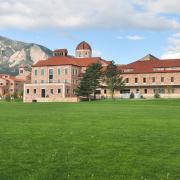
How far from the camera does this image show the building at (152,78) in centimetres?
11269

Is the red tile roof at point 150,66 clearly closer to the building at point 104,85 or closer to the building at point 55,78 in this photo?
the building at point 104,85

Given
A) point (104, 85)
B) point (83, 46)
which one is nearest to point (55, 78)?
point (104, 85)

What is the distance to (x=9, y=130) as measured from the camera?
2088 cm

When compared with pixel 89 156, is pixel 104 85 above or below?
above

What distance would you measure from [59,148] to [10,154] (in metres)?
1.96

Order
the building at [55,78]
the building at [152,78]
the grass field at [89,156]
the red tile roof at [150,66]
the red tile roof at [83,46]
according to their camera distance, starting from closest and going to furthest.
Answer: the grass field at [89,156]
the building at [152,78]
the red tile roof at [150,66]
the building at [55,78]
the red tile roof at [83,46]

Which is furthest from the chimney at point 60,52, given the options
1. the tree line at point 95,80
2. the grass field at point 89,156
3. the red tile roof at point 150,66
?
the grass field at point 89,156

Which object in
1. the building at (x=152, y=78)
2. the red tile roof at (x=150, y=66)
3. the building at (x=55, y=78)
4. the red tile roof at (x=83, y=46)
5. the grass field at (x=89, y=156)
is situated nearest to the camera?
the grass field at (x=89, y=156)

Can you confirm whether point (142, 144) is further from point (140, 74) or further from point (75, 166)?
point (140, 74)

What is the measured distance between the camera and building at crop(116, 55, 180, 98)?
11269 centimetres

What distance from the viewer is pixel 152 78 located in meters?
116

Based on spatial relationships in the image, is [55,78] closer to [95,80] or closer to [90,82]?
[90,82]

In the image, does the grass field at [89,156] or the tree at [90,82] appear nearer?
the grass field at [89,156]

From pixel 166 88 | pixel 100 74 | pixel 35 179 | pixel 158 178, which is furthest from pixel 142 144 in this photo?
pixel 166 88
